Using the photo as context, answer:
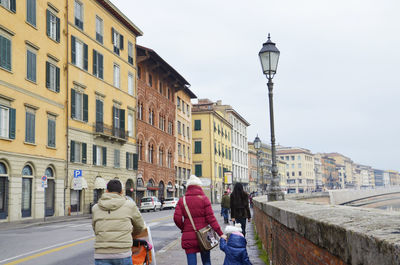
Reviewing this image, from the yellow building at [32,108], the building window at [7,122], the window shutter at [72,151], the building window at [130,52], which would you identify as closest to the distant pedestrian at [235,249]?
the yellow building at [32,108]

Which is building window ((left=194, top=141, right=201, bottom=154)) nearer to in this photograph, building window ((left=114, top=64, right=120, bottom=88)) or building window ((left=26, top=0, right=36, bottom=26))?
building window ((left=114, top=64, right=120, bottom=88))

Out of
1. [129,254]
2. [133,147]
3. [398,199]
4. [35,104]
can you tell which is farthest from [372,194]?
[129,254]

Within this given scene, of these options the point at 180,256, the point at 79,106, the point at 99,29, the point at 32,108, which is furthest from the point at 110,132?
the point at 180,256

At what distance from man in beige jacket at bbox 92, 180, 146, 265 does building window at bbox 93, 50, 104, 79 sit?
33.0 m

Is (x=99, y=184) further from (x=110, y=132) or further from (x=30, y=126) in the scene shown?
(x=30, y=126)

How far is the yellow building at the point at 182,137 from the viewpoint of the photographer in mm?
58531

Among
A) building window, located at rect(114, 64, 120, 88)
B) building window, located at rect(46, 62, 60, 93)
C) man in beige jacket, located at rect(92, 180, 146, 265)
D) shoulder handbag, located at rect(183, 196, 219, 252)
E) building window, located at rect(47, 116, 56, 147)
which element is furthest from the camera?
building window, located at rect(114, 64, 120, 88)

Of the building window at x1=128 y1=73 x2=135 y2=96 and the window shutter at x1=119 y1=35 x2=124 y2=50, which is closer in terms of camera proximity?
the window shutter at x1=119 y1=35 x2=124 y2=50

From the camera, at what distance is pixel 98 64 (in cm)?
Answer: 3741

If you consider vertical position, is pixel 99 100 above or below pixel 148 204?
above

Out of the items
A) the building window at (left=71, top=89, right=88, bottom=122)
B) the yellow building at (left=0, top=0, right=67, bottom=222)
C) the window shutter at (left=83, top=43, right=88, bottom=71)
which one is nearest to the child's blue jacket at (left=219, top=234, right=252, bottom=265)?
the yellow building at (left=0, top=0, right=67, bottom=222)

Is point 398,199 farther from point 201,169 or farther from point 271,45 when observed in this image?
point 271,45

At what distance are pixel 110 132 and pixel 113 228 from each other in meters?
34.2

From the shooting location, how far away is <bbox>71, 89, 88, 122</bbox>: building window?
32978 millimetres
